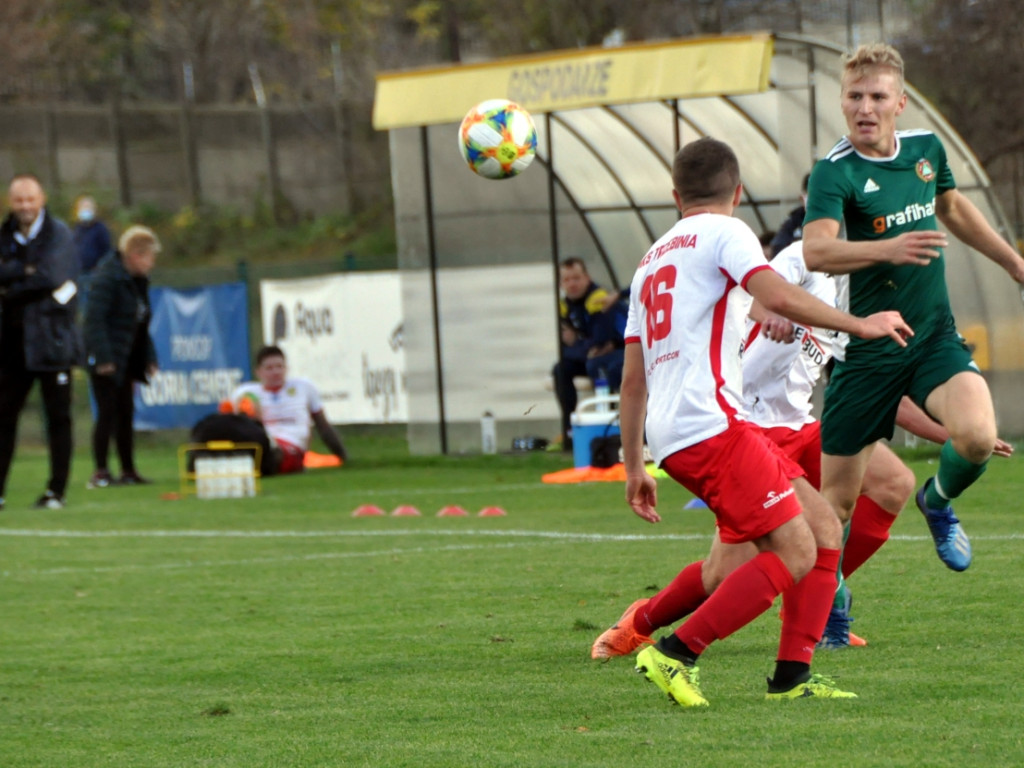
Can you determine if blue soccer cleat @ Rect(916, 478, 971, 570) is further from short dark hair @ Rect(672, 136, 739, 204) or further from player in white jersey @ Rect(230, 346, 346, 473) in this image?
player in white jersey @ Rect(230, 346, 346, 473)

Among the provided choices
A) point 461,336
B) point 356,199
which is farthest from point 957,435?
point 356,199

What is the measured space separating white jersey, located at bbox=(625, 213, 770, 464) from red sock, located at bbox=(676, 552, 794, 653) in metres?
0.42

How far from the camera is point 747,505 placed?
4.82 meters

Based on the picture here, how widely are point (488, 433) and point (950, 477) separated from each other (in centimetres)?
1062

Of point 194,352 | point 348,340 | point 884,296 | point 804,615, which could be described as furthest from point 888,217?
point 194,352

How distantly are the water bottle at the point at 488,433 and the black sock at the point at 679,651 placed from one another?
11.5 meters

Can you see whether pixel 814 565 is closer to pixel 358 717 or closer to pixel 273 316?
pixel 358 717

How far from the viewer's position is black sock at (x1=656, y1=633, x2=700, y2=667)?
495 centimetres

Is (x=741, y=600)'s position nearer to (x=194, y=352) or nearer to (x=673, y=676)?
(x=673, y=676)

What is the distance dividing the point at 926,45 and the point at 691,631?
19.0 m

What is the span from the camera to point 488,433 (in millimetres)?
16500

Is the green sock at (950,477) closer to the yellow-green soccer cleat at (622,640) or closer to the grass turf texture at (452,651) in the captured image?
the grass turf texture at (452,651)

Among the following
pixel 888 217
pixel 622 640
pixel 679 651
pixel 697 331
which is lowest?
pixel 622 640

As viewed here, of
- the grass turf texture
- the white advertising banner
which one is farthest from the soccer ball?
the white advertising banner
